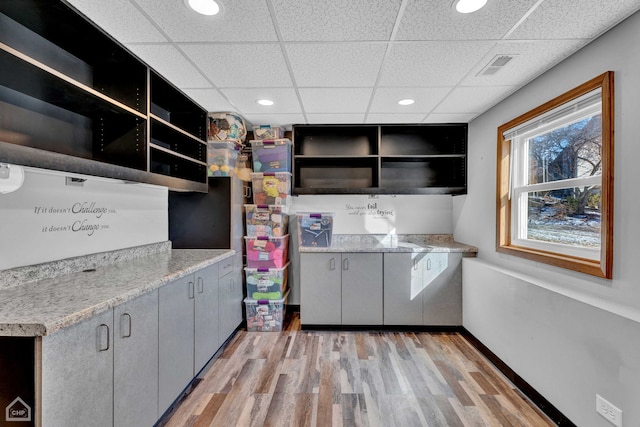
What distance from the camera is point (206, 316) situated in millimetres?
2271

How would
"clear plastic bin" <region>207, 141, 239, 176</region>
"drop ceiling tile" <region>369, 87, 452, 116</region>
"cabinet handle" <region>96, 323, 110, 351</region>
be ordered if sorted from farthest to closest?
1. "clear plastic bin" <region>207, 141, 239, 176</region>
2. "drop ceiling tile" <region>369, 87, 452, 116</region>
3. "cabinet handle" <region>96, 323, 110, 351</region>

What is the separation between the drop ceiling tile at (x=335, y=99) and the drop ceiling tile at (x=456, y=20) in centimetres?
76

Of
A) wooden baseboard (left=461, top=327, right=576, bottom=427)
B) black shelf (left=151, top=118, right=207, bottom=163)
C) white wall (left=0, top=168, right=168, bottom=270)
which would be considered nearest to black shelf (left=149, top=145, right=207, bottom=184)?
black shelf (left=151, top=118, right=207, bottom=163)

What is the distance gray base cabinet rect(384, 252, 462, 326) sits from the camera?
3025mm

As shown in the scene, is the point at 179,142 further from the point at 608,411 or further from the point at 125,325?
the point at 608,411

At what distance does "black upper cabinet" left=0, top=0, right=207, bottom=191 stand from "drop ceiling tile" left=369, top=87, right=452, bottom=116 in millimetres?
1746

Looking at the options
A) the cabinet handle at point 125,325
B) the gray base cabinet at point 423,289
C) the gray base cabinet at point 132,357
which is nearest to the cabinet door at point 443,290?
the gray base cabinet at point 423,289

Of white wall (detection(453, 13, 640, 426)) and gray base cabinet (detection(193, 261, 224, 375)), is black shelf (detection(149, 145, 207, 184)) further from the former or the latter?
white wall (detection(453, 13, 640, 426))

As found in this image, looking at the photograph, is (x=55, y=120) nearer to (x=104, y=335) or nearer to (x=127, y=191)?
(x=127, y=191)

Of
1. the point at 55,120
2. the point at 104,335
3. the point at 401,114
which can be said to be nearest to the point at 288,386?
the point at 104,335

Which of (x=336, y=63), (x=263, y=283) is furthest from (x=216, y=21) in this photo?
(x=263, y=283)

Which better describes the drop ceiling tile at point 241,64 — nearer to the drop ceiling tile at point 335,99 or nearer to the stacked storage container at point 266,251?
the drop ceiling tile at point 335,99

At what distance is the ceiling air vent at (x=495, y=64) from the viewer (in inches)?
72.2

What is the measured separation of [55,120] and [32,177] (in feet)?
1.16
